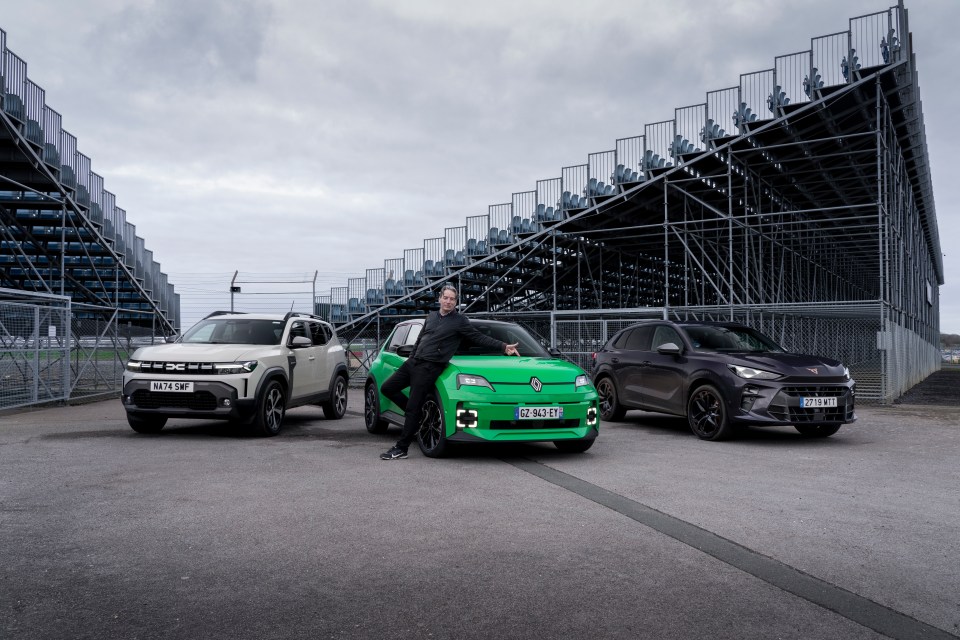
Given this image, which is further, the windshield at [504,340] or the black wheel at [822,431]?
the black wheel at [822,431]

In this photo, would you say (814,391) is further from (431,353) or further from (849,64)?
(849,64)

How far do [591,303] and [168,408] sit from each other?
2862cm

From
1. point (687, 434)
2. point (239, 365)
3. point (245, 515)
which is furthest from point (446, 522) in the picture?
point (687, 434)

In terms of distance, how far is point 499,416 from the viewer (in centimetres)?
782

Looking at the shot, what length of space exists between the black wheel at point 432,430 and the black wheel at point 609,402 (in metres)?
4.72

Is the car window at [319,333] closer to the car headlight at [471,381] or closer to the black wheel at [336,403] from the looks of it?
the black wheel at [336,403]

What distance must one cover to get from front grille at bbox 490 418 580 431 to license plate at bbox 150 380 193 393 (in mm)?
4041

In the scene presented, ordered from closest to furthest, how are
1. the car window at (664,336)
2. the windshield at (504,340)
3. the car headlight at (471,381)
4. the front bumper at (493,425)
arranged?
the front bumper at (493,425)
the car headlight at (471,381)
the windshield at (504,340)
the car window at (664,336)

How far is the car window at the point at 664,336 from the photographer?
11.2 m

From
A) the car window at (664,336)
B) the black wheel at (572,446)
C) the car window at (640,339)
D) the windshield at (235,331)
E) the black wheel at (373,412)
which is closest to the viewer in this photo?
the black wheel at (572,446)

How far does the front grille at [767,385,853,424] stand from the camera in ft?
31.2

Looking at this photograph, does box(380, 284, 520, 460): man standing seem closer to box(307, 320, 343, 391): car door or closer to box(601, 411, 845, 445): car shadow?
box(601, 411, 845, 445): car shadow

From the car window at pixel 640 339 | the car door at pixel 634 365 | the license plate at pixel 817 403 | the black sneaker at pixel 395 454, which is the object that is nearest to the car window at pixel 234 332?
the black sneaker at pixel 395 454

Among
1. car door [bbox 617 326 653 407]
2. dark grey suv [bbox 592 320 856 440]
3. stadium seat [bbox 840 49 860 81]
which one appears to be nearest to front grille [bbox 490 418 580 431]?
dark grey suv [bbox 592 320 856 440]
